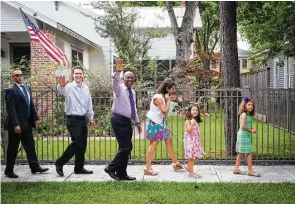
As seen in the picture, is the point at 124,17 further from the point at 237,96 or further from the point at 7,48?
the point at 237,96

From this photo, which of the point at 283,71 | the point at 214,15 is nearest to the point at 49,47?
the point at 283,71

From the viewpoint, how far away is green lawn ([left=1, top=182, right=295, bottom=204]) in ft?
21.9

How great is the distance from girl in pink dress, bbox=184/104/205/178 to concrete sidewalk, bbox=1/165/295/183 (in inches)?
11.6

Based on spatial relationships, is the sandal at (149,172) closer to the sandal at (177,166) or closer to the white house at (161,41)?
the sandal at (177,166)

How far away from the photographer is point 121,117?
8.06 metres

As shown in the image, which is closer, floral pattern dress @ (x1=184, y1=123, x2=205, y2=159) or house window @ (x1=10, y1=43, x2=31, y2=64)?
floral pattern dress @ (x1=184, y1=123, x2=205, y2=159)

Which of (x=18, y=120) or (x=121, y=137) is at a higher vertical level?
(x=18, y=120)

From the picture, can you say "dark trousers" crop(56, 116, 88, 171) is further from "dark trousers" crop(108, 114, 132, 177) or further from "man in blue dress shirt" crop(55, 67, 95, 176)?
"dark trousers" crop(108, 114, 132, 177)

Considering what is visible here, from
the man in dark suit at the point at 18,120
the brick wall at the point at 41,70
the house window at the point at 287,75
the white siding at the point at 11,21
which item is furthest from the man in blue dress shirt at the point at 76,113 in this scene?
the house window at the point at 287,75

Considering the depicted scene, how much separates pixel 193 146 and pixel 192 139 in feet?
0.43

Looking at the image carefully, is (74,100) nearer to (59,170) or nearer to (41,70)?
(59,170)

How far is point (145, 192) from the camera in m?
7.17

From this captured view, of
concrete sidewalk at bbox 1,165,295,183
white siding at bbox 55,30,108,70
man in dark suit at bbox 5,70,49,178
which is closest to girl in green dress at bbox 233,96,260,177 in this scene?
concrete sidewalk at bbox 1,165,295,183

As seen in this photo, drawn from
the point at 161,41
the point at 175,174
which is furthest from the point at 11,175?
the point at 161,41
